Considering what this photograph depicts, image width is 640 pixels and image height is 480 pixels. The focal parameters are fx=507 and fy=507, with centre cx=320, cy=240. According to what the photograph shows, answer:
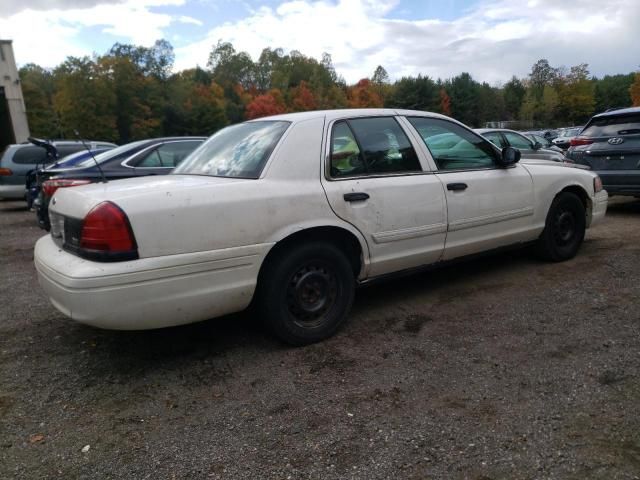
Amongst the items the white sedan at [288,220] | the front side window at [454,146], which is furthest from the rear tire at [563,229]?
the front side window at [454,146]

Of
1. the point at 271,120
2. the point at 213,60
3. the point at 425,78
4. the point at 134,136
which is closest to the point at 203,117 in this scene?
the point at 134,136

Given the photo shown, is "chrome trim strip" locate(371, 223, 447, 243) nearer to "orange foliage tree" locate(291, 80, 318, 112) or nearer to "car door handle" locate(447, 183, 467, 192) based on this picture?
"car door handle" locate(447, 183, 467, 192)

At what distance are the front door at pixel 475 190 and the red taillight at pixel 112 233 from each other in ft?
7.87

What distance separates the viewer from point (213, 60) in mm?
112062

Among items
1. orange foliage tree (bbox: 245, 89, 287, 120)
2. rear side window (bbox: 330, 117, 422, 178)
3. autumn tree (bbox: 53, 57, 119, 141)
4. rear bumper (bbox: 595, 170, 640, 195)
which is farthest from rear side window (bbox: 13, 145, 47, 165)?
orange foliage tree (bbox: 245, 89, 287, 120)

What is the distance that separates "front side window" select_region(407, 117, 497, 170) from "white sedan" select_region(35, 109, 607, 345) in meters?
0.01

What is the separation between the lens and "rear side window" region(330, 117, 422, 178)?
11.9 ft

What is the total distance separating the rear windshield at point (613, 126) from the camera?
7430 millimetres

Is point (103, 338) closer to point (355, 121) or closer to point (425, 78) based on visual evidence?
point (355, 121)

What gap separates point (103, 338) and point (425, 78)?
272 feet

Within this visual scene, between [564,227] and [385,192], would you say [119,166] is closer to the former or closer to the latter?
[385,192]

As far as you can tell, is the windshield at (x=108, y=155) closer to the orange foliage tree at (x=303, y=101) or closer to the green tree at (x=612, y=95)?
the orange foliage tree at (x=303, y=101)

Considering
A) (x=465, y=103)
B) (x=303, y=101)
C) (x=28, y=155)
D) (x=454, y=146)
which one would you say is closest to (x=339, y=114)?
(x=454, y=146)

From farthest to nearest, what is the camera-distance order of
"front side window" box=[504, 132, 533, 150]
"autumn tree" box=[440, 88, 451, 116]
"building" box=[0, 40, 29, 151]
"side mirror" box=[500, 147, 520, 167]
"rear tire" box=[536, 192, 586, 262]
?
"autumn tree" box=[440, 88, 451, 116] < "building" box=[0, 40, 29, 151] < "front side window" box=[504, 132, 533, 150] < "rear tire" box=[536, 192, 586, 262] < "side mirror" box=[500, 147, 520, 167]
